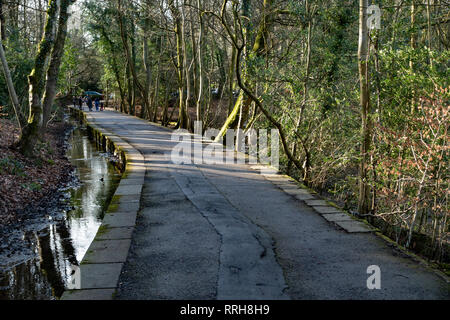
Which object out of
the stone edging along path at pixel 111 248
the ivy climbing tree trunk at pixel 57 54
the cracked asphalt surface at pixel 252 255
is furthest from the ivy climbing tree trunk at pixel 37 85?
the cracked asphalt surface at pixel 252 255

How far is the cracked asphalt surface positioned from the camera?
402 centimetres

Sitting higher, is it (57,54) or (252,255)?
(57,54)

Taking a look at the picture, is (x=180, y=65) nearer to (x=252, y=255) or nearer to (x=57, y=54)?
(x=57, y=54)

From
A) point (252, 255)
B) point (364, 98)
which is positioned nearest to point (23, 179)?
point (252, 255)

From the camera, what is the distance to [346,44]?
1109cm

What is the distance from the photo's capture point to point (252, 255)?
15.9 feet

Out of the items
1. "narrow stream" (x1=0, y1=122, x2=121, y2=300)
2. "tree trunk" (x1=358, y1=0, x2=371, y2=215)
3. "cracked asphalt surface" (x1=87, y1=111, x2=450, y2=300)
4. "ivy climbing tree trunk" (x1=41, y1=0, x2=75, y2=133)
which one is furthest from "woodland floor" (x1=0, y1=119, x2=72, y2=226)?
"tree trunk" (x1=358, y1=0, x2=371, y2=215)

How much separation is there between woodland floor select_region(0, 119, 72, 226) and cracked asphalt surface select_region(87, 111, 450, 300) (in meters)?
2.84

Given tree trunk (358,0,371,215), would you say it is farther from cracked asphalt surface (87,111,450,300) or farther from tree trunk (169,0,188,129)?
tree trunk (169,0,188,129)

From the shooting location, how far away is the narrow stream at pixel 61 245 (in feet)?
17.7

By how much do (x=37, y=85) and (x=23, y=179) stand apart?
2.76m

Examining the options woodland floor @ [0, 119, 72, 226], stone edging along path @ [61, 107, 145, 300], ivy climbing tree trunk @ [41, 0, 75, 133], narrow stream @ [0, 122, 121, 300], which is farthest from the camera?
ivy climbing tree trunk @ [41, 0, 75, 133]
